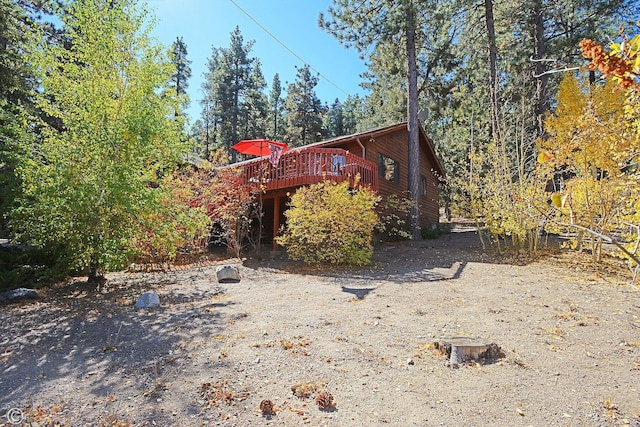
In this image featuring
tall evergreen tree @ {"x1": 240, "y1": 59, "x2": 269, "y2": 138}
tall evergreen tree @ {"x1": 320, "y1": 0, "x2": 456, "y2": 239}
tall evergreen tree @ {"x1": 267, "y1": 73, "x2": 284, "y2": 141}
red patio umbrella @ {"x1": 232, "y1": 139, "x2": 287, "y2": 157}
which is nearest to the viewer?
red patio umbrella @ {"x1": 232, "y1": 139, "x2": 287, "y2": 157}

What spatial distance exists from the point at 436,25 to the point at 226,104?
23321 millimetres

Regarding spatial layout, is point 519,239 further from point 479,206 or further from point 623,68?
point 623,68

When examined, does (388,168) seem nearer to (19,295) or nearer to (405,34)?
(405,34)

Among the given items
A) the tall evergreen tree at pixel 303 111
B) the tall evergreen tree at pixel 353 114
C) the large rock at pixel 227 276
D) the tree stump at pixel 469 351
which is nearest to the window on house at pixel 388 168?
the large rock at pixel 227 276

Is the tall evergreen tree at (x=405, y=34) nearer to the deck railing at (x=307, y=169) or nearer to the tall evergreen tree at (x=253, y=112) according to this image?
the deck railing at (x=307, y=169)

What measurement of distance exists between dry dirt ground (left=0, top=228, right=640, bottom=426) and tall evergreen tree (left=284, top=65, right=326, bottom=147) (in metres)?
28.4

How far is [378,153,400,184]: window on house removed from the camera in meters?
15.2

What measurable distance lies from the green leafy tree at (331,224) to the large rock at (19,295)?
5.50 meters

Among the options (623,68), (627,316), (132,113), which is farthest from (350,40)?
(623,68)

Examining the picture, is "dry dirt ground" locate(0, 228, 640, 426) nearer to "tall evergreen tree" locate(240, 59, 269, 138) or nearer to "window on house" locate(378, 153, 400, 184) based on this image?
"window on house" locate(378, 153, 400, 184)

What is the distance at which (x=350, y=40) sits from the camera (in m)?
14.3

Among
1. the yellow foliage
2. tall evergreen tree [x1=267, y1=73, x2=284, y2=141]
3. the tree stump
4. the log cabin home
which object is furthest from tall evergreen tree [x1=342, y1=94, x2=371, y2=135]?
the tree stump

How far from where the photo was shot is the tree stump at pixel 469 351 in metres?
3.93

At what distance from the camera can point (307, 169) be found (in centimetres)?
1103
